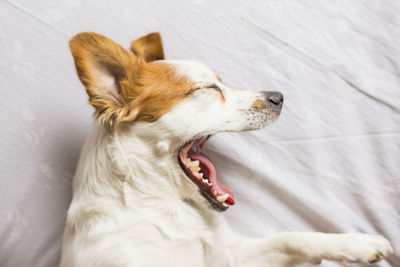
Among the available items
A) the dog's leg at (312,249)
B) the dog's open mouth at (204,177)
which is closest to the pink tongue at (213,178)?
the dog's open mouth at (204,177)

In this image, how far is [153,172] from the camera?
1.29m

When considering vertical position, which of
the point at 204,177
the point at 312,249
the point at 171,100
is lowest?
the point at 312,249

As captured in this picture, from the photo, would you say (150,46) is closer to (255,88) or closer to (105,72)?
(105,72)

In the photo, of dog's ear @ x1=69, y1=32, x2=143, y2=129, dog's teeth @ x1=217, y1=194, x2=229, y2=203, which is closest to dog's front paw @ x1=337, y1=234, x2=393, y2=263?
dog's teeth @ x1=217, y1=194, x2=229, y2=203

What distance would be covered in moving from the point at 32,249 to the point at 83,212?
1.39 ft

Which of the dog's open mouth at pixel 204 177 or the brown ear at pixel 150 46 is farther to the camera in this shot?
the brown ear at pixel 150 46

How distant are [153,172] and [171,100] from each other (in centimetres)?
24

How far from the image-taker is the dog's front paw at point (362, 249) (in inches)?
49.9

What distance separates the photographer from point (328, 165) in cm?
163

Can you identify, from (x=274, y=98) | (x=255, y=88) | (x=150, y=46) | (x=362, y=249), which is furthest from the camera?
(x=255, y=88)

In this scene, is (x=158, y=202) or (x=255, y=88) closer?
(x=158, y=202)

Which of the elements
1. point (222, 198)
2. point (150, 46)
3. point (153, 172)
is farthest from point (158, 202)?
point (150, 46)

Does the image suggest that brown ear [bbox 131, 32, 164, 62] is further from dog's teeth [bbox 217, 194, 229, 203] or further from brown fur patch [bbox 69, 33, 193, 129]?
dog's teeth [bbox 217, 194, 229, 203]

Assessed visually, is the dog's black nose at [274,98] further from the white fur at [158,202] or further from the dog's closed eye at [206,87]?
the dog's closed eye at [206,87]
